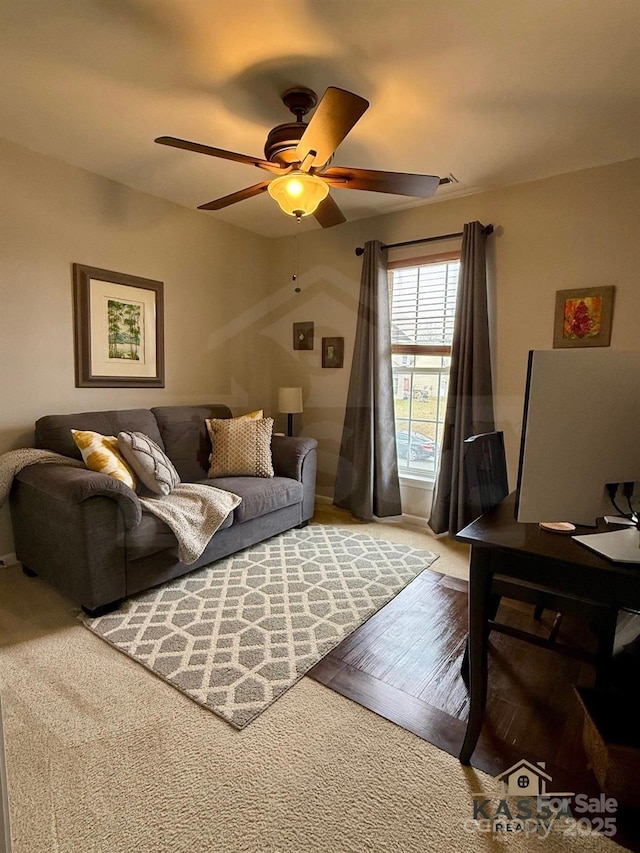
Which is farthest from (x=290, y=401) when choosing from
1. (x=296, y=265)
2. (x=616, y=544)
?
(x=616, y=544)

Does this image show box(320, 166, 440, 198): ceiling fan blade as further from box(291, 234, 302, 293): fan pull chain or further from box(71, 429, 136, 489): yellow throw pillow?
box(291, 234, 302, 293): fan pull chain

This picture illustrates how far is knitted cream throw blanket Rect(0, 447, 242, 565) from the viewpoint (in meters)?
2.43

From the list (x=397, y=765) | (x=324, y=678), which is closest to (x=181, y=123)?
(x=324, y=678)

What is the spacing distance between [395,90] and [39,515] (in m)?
2.89

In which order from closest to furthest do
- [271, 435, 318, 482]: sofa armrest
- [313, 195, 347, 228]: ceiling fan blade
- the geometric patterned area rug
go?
the geometric patterned area rug, [313, 195, 347, 228]: ceiling fan blade, [271, 435, 318, 482]: sofa armrest

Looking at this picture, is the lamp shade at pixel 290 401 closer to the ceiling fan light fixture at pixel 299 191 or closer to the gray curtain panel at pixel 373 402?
the gray curtain panel at pixel 373 402

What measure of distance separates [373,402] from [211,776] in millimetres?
2804

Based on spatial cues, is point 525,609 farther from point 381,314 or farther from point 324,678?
point 381,314

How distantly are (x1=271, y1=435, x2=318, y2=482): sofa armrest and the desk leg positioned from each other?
2145 mm

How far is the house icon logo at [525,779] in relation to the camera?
138cm

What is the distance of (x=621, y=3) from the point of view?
5.18ft

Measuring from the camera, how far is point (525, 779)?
55.8 inches

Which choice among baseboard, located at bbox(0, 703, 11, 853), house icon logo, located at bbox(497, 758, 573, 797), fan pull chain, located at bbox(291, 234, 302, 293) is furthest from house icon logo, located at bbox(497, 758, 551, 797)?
fan pull chain, located at bbox(291, 234, 302, 293)

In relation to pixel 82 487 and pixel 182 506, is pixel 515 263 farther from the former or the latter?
pixel 82 487
